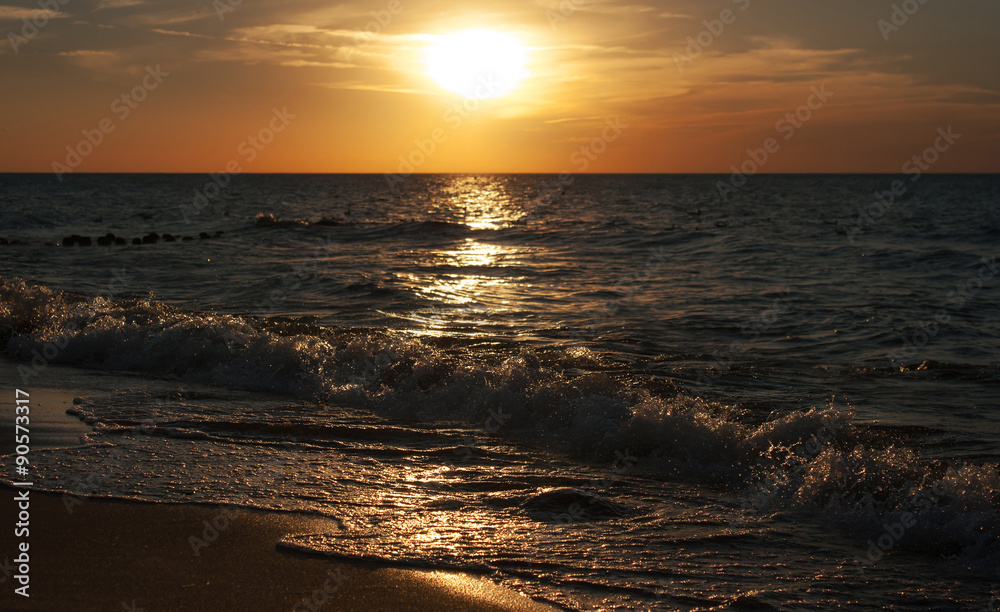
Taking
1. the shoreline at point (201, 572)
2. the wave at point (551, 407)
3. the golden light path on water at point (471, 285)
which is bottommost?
the shoreline at point (201, 572)

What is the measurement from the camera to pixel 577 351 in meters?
10.2

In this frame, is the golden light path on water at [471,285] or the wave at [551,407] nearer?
the wave at [551,407]

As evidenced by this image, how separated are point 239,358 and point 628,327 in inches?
246

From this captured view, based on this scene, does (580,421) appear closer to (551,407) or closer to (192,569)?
(551,407)

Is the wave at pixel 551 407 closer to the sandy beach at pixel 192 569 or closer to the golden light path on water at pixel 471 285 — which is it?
the sandy beach at pixel 192 569

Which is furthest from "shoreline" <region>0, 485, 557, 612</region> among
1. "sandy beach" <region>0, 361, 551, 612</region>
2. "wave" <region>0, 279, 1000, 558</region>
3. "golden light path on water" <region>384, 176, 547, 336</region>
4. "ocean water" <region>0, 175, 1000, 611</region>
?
"golden light path on water" <region>384, 176, 547, 336</region>

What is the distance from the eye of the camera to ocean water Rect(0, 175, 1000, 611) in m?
4.41

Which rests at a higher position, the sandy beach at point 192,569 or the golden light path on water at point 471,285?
the golden light path on water at point 471,285

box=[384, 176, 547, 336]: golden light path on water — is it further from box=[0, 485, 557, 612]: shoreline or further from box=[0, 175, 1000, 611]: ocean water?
box=[0, 485, 557, 612]: shoreline

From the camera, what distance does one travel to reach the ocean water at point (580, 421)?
4.41 metres

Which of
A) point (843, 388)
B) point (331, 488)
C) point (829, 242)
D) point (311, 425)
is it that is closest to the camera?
point (331, 488)

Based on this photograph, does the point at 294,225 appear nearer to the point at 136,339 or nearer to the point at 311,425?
the point at 136,339

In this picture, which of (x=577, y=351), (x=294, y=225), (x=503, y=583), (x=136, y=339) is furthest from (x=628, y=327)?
(x=294, y=225)

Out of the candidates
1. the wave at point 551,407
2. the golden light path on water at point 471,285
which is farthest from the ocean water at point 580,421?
the golden light path on water at point 471,285
